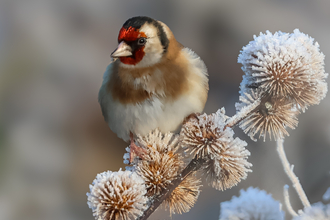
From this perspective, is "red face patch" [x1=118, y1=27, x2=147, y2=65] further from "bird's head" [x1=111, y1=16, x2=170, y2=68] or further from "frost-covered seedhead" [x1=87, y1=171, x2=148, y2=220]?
"frost-covered seedhead" [x1=87, y1=171, x2=148, y2=220]

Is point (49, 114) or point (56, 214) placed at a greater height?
point (49, 114)

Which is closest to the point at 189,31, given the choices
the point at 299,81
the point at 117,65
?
the point at 117,65

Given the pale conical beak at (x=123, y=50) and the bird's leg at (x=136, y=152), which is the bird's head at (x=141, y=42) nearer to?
the pale conical beak at (x=123, y=50)

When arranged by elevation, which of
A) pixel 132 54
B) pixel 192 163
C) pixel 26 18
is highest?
pixel 26 18

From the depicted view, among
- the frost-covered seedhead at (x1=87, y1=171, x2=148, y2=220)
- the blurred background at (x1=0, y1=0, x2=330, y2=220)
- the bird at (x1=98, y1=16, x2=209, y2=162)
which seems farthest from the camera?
the blurred background at (x1=0, y1=0, x2=330, y2=220)

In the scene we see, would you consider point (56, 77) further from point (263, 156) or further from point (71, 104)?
point (263, 156)

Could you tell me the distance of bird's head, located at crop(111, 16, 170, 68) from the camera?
338mm

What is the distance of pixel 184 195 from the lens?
12.3 inches

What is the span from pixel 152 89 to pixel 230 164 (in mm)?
149

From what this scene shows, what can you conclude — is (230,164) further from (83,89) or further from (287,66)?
(83,89)

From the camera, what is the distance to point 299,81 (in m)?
0.28

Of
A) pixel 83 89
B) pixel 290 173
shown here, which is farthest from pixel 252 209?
pixel 83 89

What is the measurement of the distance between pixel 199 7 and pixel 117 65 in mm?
338

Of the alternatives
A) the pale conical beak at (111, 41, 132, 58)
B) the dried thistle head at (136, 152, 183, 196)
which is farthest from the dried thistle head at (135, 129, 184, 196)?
the pale conical beak at (111, 41, 132, 58)
